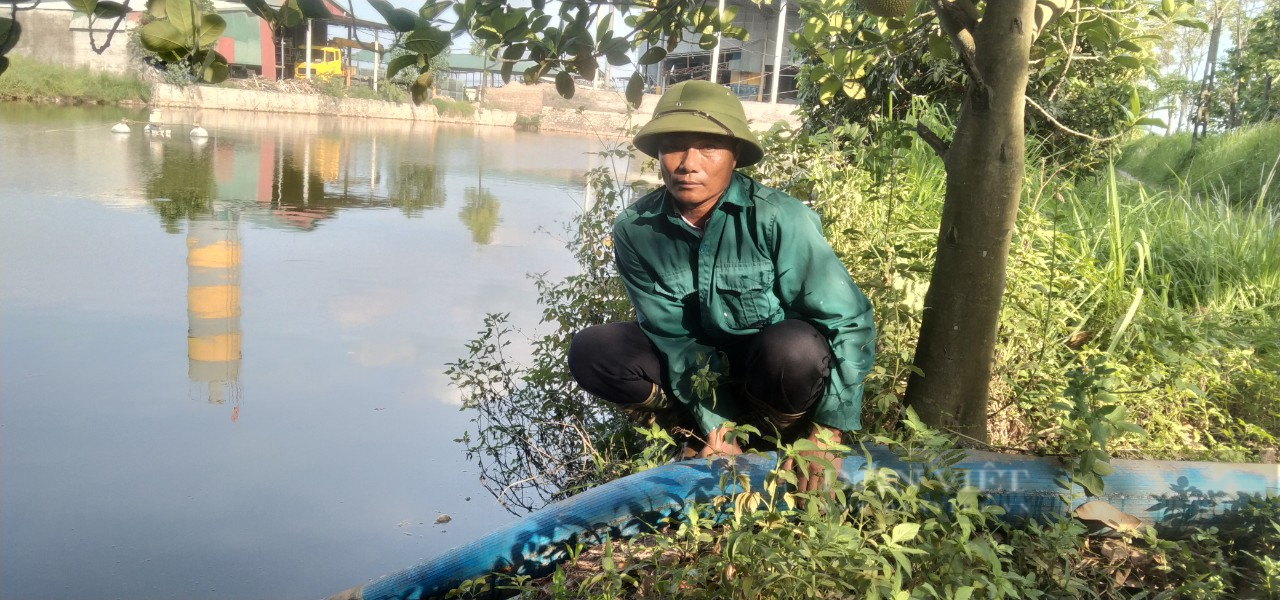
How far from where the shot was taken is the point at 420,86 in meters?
1.92

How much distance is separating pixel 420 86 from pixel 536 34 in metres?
0.32

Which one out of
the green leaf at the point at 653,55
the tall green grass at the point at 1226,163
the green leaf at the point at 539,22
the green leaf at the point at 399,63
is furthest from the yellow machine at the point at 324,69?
the green leaf at the point at 399,63

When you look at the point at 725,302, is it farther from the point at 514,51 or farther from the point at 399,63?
the point at 399,63

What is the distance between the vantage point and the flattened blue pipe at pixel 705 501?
211 cm

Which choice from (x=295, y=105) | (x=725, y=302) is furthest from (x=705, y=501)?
(x=295, y=105)

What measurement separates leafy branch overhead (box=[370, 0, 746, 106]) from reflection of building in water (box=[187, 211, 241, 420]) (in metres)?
2.79

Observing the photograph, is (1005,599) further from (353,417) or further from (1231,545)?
(353,417)

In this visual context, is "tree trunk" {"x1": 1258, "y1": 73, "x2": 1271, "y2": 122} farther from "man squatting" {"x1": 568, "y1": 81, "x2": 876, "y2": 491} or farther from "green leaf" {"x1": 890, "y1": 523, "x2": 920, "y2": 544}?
"green leaf" {"x1": 890, "y1": 523, "x2": 920, "y2": 544}

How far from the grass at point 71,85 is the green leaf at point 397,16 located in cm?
2251

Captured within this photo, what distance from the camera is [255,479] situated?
361 cm

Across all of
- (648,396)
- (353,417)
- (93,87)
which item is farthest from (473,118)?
(648,396)

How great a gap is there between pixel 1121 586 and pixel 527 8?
67.6 inches

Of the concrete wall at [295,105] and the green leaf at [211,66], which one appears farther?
the concrete wall at [295,105]

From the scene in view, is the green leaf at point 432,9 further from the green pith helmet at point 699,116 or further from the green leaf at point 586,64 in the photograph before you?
the green pith helmet at point 699,116
